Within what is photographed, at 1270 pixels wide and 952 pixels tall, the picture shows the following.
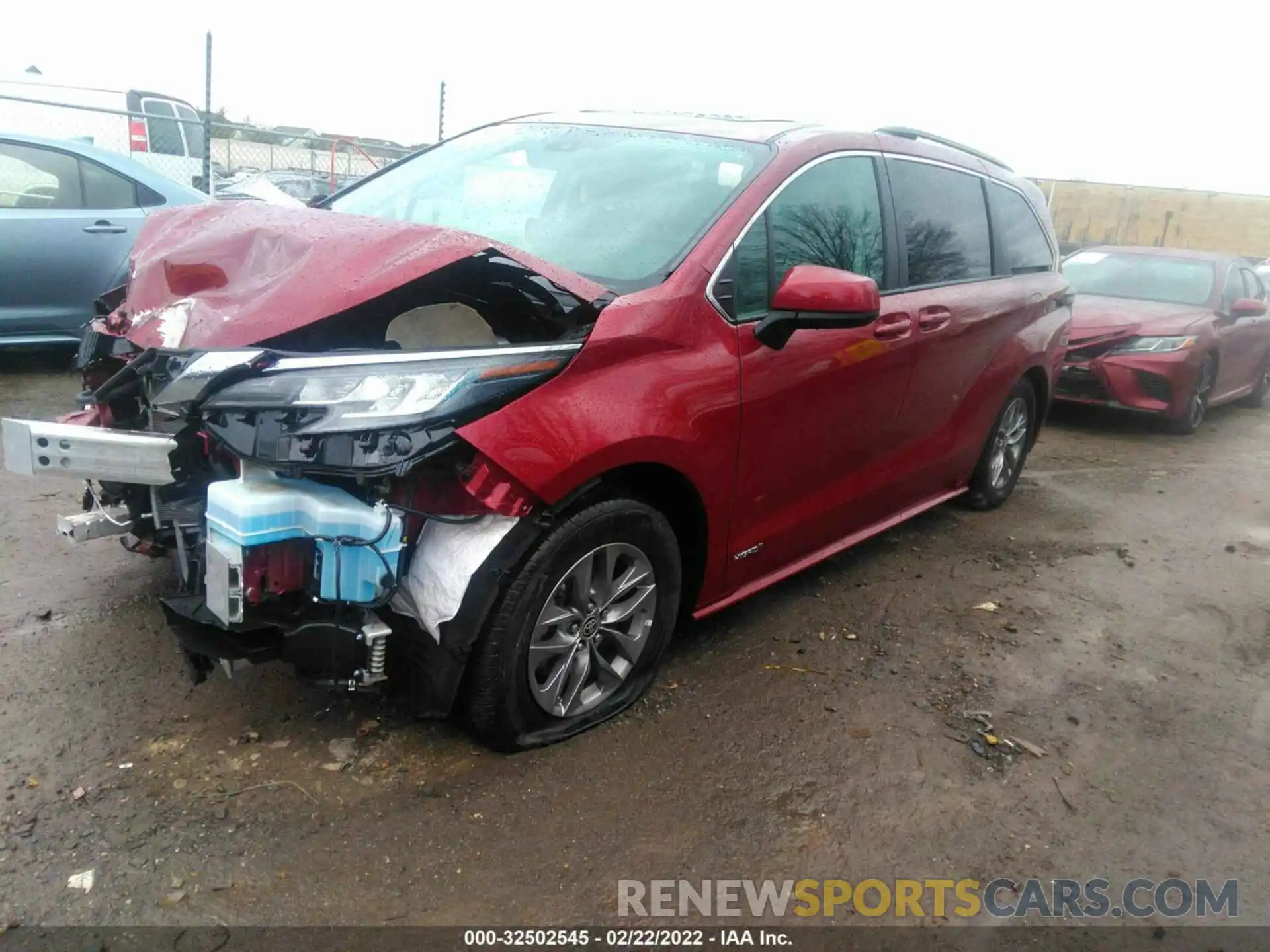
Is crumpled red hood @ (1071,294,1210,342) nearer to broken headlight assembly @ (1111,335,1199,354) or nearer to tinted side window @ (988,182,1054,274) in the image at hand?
broken headlight assembly @ (1111,335,1199,354)

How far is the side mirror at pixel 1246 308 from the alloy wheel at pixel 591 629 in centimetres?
755

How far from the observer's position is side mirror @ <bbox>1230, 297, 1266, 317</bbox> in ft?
27.5

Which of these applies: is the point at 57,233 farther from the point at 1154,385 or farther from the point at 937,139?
the point at 1154,385

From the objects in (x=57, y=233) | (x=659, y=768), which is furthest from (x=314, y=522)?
(x=57, y=233)

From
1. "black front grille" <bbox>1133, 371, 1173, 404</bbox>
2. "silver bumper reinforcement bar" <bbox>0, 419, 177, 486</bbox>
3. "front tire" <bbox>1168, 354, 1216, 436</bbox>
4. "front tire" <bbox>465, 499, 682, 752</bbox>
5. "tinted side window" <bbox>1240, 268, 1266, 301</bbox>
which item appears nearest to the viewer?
"silver bumper reinforcement bar" <bbox>0, 419, 177, 486</bbox>

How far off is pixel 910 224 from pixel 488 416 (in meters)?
2.34

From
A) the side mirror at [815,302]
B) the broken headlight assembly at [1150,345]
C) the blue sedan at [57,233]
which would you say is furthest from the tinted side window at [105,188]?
the broken headlight assembly at [1150,345]

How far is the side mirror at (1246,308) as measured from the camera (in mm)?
8367

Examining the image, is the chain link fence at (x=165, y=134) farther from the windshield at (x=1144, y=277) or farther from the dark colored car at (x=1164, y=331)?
the windshield at (x=1144, y=277)

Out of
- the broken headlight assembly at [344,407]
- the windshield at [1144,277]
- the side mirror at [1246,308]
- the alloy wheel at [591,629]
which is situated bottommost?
the alloy wheel at [591,629]

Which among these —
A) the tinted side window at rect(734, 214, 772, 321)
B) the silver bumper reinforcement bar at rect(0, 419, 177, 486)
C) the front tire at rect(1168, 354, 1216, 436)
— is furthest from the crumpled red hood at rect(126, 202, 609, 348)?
the front tire at rect(1168, 354, 1216, 436)

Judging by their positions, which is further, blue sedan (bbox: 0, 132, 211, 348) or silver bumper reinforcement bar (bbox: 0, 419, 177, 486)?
blue sedan (bbox: 0, 132, 211, 348)

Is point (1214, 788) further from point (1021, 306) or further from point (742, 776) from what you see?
point (1021, 306)

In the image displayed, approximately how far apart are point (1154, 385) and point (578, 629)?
6756 millimetres
